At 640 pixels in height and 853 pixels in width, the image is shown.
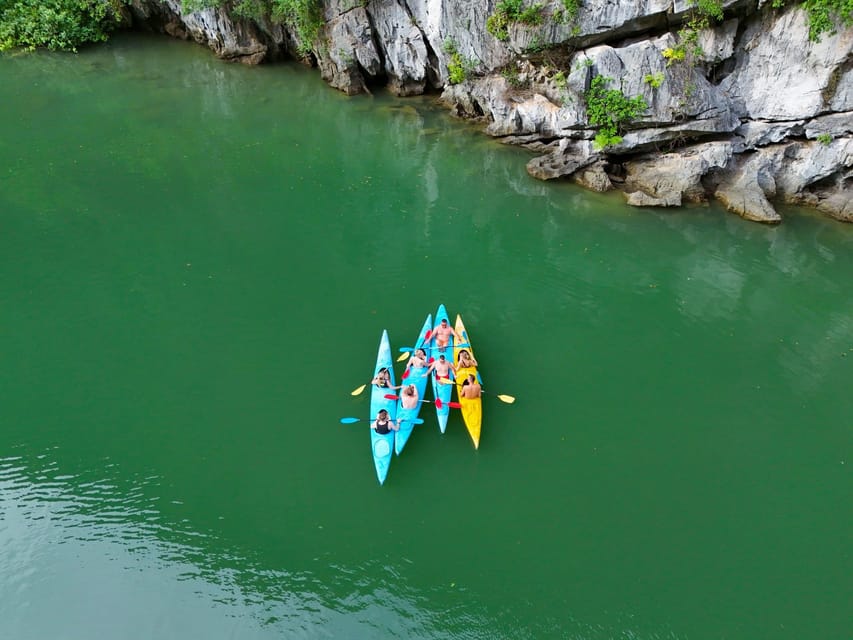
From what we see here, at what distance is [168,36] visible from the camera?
85.7 ft

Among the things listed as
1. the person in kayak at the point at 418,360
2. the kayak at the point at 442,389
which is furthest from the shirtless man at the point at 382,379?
the kayak at the point at 442,389

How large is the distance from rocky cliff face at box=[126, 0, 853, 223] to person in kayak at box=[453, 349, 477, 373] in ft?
25.8

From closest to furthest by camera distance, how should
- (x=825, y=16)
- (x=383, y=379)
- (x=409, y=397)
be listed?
(x=409, y=397) → (x=383, y=379) → (x=825, y=16)

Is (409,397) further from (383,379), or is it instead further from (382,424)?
(382,424)

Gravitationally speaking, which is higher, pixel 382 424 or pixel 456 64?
pixel 456 64

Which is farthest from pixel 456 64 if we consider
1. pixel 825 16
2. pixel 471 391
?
pixel 471 391

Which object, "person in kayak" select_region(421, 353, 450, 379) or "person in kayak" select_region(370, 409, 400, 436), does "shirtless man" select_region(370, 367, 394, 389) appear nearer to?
"person in kayak" select_region(421, 353, 450, 379)

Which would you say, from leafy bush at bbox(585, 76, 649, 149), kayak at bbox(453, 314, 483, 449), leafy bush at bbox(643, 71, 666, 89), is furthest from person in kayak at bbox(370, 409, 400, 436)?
leafy bush at bbox(643, 71, 666, 89)

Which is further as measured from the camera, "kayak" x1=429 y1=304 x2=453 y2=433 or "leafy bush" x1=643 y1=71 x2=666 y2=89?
"leafy bush" x1=643 y1=71 x2=666 y2=89

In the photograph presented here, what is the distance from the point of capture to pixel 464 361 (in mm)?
9758

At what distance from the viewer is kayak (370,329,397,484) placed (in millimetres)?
8562

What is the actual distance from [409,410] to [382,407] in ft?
1.46

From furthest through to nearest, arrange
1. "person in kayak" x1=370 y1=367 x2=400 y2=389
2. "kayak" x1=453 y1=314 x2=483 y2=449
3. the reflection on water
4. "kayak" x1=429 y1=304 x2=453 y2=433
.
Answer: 1. "person in kayak" x1=370 y1=367 x2=400 y2=389
2. "kayak" x1=429 y1=304 x2=453 y2=433
3. "kayak" x1=453 y1=314 x2=483 y2=449
4. the reflection on water

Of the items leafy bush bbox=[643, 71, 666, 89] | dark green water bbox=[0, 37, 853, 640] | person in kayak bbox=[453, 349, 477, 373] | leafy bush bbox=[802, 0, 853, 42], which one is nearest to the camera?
dark green water bbox=[0, 37, 853, 640]
